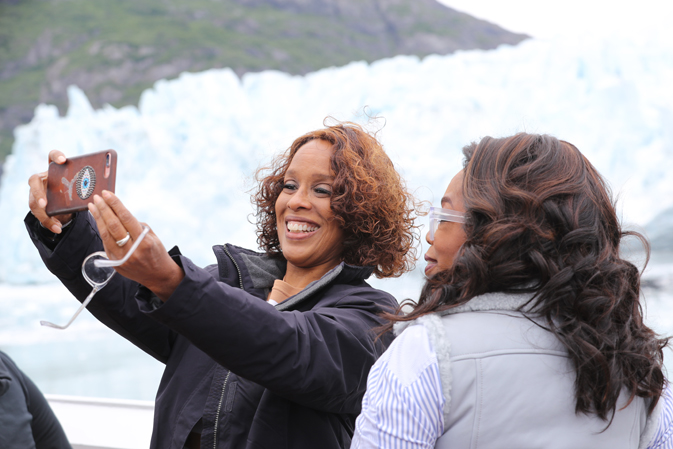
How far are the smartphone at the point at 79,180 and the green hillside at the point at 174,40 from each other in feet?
28.5

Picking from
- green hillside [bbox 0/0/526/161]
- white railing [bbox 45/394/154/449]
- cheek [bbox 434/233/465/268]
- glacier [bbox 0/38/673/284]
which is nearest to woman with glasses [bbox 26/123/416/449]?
cheek [bbox 434/233/465/268]

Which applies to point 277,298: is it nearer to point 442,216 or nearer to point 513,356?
point 442,216

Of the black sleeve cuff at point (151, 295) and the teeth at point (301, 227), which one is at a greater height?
the teeth at point (301, 227)

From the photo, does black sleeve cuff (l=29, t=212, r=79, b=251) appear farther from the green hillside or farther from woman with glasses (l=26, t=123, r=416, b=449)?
the green hillside

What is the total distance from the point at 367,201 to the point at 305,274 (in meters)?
0.21

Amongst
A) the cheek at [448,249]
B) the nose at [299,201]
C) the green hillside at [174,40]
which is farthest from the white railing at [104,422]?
the green hillside at [174,40]

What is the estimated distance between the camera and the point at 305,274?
4.05 ft

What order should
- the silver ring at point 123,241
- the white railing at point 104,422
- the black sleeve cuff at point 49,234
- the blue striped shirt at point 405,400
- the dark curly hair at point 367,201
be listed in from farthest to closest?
→ the white railing at point 104,422 → the dark curly hair at point 367,201 → the black sleeve cuff at point 49,234 → the silver ring at point 123,241 → the blue striped shirt at point 405,400

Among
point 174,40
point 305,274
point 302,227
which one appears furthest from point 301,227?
point 174,40

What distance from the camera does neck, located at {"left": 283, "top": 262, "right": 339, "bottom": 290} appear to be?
48.2 inches

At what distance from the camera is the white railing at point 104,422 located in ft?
6.40

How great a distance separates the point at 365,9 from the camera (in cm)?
984

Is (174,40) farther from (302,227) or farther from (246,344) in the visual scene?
(246,344)

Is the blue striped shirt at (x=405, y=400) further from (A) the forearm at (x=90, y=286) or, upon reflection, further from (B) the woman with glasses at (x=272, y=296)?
(A) the forearm at (x=90, y=286)
